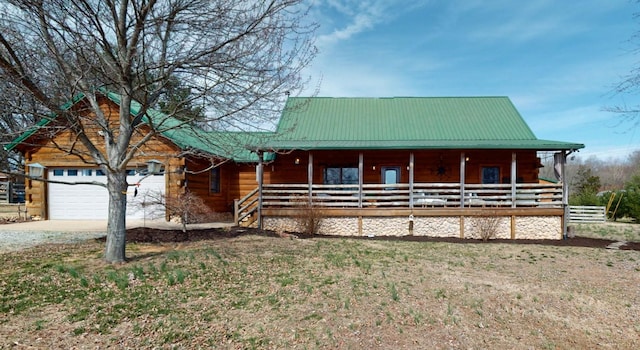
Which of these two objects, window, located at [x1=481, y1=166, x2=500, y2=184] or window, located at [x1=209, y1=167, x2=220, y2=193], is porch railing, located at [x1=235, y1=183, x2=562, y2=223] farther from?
window, located at [x1=209, y1=167, x2=220, y2=193]

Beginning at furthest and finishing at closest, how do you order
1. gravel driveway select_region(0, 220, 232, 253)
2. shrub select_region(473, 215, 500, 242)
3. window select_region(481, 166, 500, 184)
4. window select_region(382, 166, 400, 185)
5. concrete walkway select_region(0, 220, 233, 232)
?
window select_region(382, 166, 400, 185) → window select_region(481, 166, 500, 184) → shrub select_region(473, 215, 500, 242) → concrete walkway select_region(0, 220, 233, 232) → gravel driveway select_region(0, 220, 232, 253)

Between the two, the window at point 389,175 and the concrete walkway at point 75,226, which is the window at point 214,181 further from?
the window at point 389,175

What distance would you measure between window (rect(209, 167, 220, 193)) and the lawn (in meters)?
8.81

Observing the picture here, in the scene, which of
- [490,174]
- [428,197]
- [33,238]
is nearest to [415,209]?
[428,197]

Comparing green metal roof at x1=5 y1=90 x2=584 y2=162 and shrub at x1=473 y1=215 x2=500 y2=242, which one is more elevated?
green metal roof at x1=5 y1=90 x2=584 y2=162

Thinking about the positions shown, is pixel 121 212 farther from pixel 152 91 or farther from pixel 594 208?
pixel 594 208

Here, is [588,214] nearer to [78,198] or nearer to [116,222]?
[116,222]

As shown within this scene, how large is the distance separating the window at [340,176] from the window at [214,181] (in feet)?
17.2

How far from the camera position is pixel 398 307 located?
603 centimetres

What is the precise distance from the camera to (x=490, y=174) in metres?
16.4

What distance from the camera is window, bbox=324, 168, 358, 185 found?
16578 millimetres

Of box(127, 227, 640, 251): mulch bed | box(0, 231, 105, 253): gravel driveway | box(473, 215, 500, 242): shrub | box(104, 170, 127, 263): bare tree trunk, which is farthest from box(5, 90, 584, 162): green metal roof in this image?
box(104, 170, 127, 263): bare tree trunk

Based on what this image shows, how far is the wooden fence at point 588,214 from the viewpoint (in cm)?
2289

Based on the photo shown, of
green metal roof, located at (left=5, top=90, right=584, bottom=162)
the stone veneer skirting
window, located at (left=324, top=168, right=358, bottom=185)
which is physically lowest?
the stone veneer skirting
